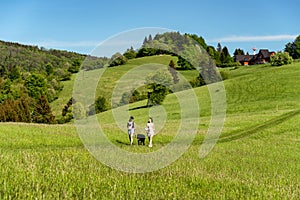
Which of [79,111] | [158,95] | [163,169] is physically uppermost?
[158,95]

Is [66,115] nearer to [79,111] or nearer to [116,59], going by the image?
[79,111]

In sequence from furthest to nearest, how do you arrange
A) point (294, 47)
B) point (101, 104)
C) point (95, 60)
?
point (294, 47) → point (101, 104) → point (95, 60)

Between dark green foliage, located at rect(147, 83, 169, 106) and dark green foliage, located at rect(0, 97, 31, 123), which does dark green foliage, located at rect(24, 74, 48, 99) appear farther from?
dark green foliage, located at rect(147, 83, 169, 106)

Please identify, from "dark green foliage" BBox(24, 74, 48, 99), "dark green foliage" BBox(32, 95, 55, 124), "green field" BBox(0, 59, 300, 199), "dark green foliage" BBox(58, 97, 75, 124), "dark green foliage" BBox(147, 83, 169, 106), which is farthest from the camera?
"dark green foliage" BBox(24, 74, 48, 99)

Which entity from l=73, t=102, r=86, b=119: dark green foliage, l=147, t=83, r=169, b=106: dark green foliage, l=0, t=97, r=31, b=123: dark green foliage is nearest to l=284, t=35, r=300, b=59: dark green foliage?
l=147, t=83, r=169, b=106: dark green foliage

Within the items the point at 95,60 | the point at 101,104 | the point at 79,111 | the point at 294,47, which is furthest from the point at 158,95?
the point at 294,47

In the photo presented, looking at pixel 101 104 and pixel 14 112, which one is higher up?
pixel 101 104

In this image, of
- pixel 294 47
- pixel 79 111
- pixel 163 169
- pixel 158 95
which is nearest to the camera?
pixel 163 169

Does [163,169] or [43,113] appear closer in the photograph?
[163,169]

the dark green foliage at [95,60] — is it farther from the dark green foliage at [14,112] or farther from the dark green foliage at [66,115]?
the dark green foliage at [66,115]

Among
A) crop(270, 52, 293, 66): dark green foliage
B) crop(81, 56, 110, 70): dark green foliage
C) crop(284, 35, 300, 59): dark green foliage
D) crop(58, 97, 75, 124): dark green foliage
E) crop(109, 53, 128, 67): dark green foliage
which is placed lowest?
crop(58, 97, 75, 124): dark green foliage

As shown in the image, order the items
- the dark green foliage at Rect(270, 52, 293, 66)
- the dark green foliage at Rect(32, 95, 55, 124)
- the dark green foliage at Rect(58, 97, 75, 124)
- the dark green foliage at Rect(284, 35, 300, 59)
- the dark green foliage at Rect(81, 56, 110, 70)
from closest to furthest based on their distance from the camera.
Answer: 1. the dark green foliage at Rect(81, 56, 110, 70)
2. the dark green foliage at Rect(32, 95, 55, 124)
3. the dark green foliage at Rect(58, 97, 75, 124)
4. the dark green foliage at Rect(270, 52, 293, 66)
5. the dark green foliage at Rect(284, 35, 300, 59)

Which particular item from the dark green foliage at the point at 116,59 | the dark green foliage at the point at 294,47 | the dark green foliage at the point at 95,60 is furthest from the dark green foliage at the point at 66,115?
the dark green foliage at the point at 294,47

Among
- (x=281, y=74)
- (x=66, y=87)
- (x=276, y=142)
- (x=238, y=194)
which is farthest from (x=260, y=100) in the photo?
(x=66, y=87)
